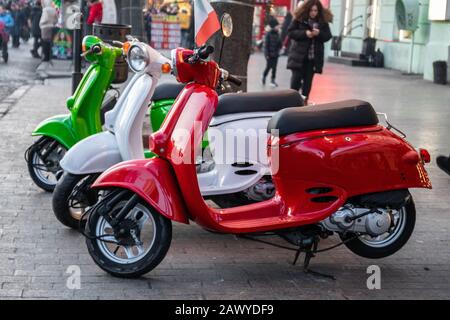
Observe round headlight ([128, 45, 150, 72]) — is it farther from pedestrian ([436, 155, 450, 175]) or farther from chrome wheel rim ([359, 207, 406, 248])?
pedestrian ([436, 155, 450, 175])

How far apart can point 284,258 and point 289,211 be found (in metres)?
0.54

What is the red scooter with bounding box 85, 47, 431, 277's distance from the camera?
4.97 meters

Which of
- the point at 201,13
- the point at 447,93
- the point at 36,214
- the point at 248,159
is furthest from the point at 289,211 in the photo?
the point at 447,93

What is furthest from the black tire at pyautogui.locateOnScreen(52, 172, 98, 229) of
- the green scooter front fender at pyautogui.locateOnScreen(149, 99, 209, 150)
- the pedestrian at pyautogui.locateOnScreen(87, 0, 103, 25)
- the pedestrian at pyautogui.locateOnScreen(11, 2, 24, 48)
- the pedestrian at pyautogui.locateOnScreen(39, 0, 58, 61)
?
the pedestrian at pyautogui.locateOnScreen(11, 2, 24, 48)

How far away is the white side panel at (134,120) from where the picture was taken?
5.97m

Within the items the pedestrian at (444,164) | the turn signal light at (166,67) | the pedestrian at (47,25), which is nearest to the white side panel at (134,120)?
the turn signal light at (166,67)

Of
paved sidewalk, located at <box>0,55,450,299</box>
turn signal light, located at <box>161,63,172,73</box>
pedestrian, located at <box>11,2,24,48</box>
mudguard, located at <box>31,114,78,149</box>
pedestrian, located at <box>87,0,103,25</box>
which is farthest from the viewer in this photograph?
pedestrian, located at <box>11,2,24,48</box>

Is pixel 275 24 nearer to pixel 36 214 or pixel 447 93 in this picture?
pixel 447 93

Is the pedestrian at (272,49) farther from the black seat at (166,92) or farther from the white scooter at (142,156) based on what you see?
the white scooter at (142,156)

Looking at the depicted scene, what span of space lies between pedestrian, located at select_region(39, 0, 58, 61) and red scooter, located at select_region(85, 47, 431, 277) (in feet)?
52.0

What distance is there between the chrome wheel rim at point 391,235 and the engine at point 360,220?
270 mm

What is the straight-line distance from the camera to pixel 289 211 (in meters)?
5.21

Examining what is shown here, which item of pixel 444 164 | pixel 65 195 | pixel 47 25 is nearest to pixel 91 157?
pixel 65 195
